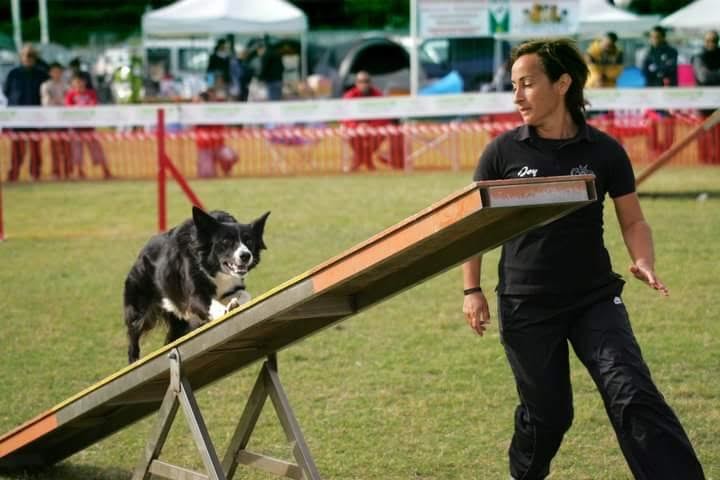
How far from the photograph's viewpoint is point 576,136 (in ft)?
13.9

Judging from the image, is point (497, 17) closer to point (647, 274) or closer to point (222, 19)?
point (222, 19)

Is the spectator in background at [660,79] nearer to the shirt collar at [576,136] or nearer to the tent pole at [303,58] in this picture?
the tent pole at [303,58]

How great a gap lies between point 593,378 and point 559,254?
45 centimetres

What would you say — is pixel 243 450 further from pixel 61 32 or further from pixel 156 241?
pixel 61 32

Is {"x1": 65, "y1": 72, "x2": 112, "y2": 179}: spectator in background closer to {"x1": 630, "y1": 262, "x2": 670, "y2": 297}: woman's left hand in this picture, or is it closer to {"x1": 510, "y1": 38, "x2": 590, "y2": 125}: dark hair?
{"x1": 510, "y1": 38, "x2": 590, "y2": 125}: dark hair

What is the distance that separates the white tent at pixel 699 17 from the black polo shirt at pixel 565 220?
19.3 meters

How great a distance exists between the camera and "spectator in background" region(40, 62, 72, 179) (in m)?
19.0

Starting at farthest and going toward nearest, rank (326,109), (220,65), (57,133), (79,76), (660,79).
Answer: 1. (220,65)
2. (79,76)
3. (57,133)
4. (660,79)
5. (326,109)

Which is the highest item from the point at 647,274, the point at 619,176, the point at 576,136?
the point at 576,136

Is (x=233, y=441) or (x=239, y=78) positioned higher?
(x=233, y=441)

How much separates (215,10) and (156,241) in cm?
1799

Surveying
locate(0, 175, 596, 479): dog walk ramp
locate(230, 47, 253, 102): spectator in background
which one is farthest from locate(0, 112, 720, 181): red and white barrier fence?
locate(0, 175, 596, 479): dog walk ramp

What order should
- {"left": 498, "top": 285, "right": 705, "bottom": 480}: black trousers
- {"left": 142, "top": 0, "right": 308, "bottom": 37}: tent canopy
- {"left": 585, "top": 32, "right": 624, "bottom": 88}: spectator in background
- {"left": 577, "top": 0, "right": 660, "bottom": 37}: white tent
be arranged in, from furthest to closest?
{"left": 577, "top": 0, "right": 660, "bottom": 37}: white tent
{"left": 142, "top": 0, "right": 308, "bottom": 37}: tent canopy
{"left": 585, "top": 32, "right": 624, "bottom": 88}: spectator in background
{"left": 498, "top": 285, "right": 705, "bottom": 480}: black trousers

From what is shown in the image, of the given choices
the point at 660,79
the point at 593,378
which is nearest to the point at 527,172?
the point at 593,378
